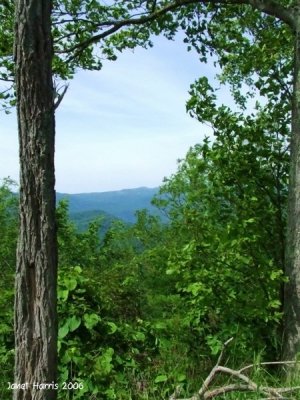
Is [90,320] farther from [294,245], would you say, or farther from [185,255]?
[294,245]

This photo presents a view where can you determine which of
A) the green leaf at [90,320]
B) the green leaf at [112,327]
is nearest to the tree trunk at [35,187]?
the green leaf at [90,320]

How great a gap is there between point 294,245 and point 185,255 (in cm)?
118

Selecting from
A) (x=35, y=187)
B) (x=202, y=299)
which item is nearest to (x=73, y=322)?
(x=202, y=299)

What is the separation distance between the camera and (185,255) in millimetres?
5402

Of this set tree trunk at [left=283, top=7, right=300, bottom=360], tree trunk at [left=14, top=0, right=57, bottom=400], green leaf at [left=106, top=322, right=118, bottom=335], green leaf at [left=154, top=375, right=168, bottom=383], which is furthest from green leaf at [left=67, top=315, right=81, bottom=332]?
tree trunk at [left=283, top=7, right=300, bottom=360]

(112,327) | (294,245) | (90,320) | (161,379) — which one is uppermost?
(294,245)

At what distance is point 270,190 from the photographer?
6.00 m

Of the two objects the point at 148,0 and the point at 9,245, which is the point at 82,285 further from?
the point at 9,245

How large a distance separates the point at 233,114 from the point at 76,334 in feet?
10.5

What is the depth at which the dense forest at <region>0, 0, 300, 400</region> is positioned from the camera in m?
3.40

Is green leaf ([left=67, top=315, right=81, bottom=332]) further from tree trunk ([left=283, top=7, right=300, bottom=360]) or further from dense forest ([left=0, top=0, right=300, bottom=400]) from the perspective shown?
tree trunk ([left=283, top=7, right=300, bottom=360])

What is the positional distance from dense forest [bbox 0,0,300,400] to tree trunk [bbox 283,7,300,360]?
0.02 metres

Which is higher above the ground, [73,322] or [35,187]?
[35,187]

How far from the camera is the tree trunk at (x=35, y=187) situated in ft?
11.0
